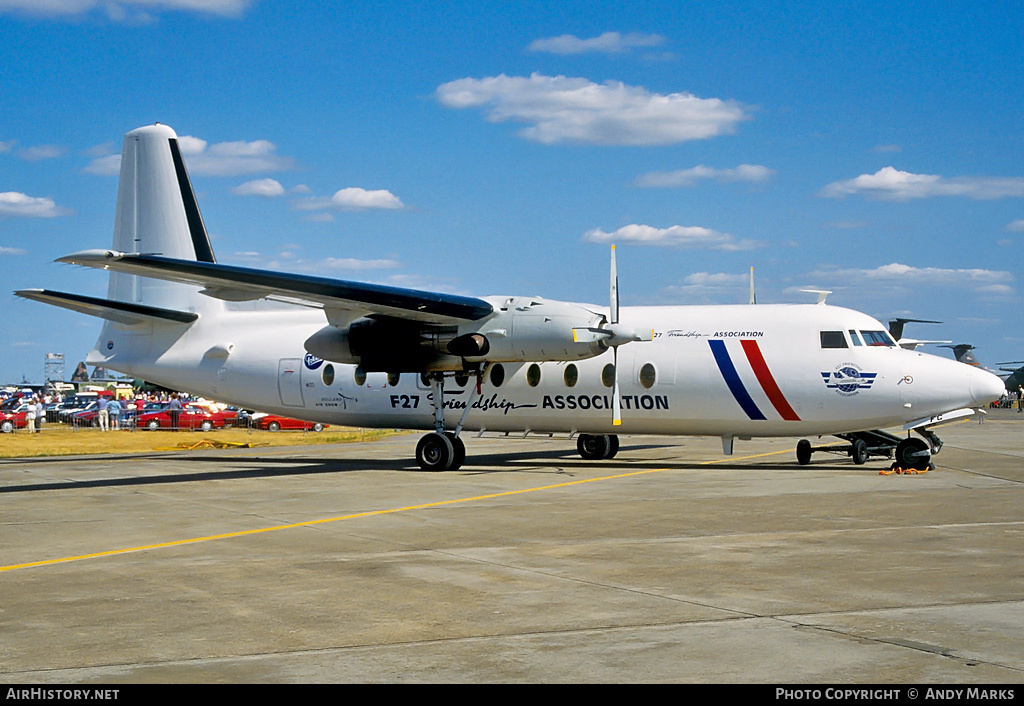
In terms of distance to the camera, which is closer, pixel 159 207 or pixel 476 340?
pixel 476 340

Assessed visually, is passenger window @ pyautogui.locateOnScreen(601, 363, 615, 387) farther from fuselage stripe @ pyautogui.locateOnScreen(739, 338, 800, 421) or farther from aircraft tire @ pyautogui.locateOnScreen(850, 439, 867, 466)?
aircraft tire @ pyautogui.locateOnScreen(850, 439, 867, 466)

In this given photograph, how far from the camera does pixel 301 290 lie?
1791 centimetres

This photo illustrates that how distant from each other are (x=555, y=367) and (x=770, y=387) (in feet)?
15.2

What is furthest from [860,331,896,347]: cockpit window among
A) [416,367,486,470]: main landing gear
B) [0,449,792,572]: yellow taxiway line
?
[416,367,486,470]: main landing gear

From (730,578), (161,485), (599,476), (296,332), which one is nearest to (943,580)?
(730,578)

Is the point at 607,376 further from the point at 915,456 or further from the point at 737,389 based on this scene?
the point at 915,456

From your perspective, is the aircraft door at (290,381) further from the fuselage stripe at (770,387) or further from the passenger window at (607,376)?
the fuselage stripe at (770,387)

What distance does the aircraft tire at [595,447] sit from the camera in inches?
947

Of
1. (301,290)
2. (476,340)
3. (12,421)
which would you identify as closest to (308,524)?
(301,290)

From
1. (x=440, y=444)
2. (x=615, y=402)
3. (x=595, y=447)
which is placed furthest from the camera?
(x=595, y=447)

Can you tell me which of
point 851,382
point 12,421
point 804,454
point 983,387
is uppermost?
point 851,382

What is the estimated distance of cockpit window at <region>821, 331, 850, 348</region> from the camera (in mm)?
19234

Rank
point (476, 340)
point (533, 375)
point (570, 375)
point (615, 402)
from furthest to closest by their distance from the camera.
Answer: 1. point (533, 375)
2. point (570, 375)
3. point (615, 402)
4. point (476, 340)

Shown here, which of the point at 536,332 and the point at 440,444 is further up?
the point at 536,332
